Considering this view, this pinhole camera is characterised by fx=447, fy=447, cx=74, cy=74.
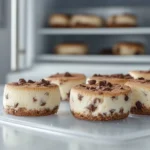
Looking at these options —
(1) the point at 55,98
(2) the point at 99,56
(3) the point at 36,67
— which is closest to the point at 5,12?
(3) the point at 36,67

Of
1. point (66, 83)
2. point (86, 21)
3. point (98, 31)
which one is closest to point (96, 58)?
point (98, 31)

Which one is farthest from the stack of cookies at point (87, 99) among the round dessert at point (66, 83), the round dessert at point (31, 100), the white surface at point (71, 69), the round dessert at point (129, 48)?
the round dessert at point (129, 48)

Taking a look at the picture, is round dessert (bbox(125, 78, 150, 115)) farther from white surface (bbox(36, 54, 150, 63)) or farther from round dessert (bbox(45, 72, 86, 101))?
white surface (bbox(36, 54, 150, 63))

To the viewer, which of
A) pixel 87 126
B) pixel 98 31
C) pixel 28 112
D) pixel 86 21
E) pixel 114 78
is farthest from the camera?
pixel 86 21

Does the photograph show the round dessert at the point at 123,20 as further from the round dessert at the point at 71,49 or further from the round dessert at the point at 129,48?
the round dessert at the point at 71,49

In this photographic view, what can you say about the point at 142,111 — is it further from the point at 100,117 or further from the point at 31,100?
the point at 31,100

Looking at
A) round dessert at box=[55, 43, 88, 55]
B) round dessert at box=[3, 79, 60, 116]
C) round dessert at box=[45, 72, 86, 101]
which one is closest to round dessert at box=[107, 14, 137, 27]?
round dessert at box=[55, 43, 88, 55]

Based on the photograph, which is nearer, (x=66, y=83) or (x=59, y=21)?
(x=66, y=83)
